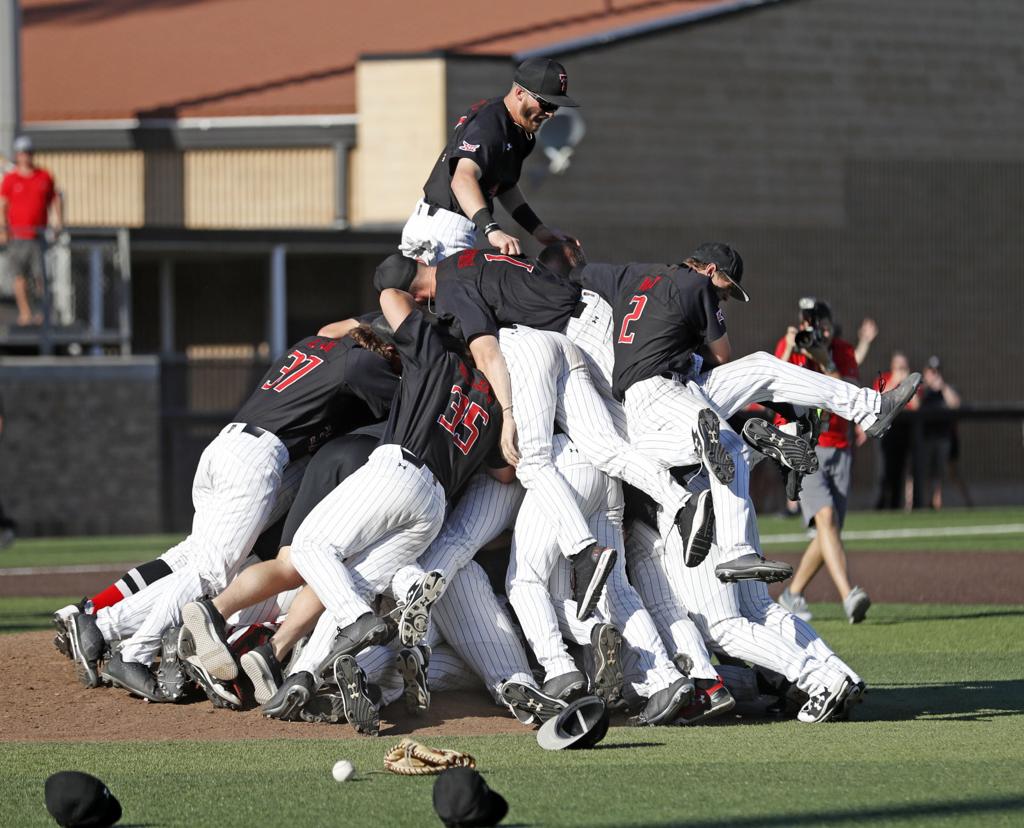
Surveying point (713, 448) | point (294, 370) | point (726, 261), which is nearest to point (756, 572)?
point (713, 448)

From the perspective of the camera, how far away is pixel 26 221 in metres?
21.9

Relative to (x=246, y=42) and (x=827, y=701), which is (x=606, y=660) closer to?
(x=827, y=701)

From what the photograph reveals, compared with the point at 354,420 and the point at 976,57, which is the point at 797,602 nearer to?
the point at 354,420

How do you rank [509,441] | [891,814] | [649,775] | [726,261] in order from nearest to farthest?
1. [891,814]
2. [649,775]
3. [509,441]
4. [726,261]

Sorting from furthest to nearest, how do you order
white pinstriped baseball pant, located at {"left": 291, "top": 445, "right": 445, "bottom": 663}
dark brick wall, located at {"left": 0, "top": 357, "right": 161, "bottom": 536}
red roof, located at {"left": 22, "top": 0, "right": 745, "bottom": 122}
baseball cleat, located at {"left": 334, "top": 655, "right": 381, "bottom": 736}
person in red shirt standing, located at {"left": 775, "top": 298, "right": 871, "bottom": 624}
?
red roof, located at {"left": 22, "top": 0, "right": 745, "bottom": 122}, dark brick wall, located at {"left": 0, "top": 357, "right": 161, "bottom": 536}, person in red shirt standing, located at {"left": 775, "top": 298, "right": 871, "bottom": 624}, white pinstriped baseball pant, located at {"left": 291, "top": 445, "right": 445, "bottom": 663}, baseball cleat, located at {"left": 334, "top": 655, "right": 381, "bottom": 736}

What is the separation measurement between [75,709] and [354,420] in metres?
2.01

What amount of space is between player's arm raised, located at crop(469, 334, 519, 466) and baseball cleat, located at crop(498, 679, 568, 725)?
1059 millimetres

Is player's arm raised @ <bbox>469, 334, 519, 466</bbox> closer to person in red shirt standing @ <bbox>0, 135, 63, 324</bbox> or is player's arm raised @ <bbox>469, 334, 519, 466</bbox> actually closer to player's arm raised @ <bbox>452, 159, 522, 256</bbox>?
player's arm raised @ <bbox>452, 159, 522, 256</bbox>

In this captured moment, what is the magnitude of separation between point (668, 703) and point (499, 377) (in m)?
1.72

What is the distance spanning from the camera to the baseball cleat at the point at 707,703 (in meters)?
7.81

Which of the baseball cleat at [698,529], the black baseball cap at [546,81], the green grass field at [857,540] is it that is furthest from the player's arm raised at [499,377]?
the green grass field at [857,540]

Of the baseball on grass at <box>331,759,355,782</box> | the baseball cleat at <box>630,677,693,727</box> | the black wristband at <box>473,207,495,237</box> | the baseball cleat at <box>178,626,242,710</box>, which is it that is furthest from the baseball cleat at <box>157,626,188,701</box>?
the black wristband at <box>473,207,495,237</box>

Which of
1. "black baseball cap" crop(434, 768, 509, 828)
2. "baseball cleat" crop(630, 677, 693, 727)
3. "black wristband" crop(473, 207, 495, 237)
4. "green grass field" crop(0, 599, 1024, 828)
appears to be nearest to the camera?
"black baseball cap" crop(434, 768, 509, 828)

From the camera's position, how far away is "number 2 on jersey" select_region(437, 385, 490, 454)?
26.1ft
